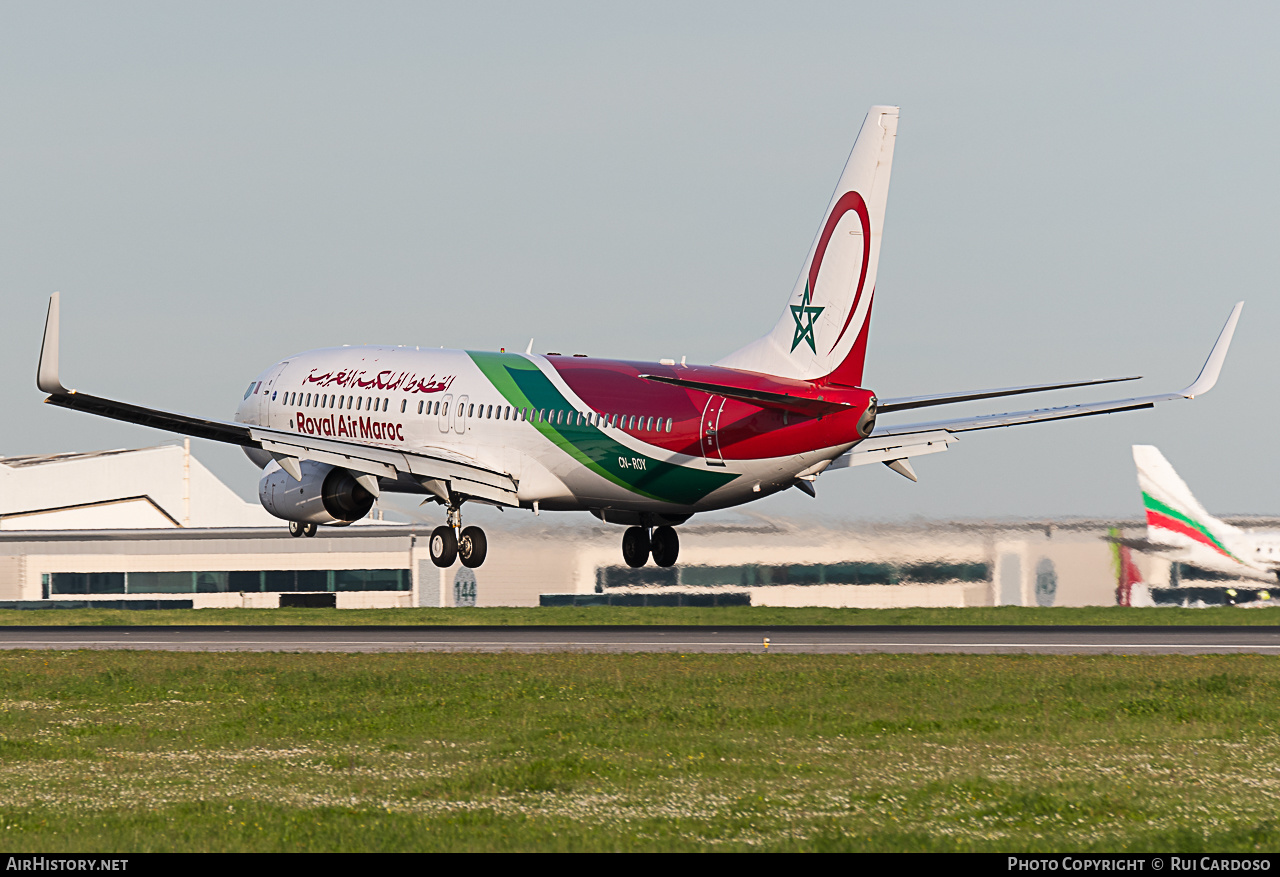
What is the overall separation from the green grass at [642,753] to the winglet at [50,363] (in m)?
7.31

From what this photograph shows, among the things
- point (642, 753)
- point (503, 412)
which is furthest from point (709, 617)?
point (642, 753)

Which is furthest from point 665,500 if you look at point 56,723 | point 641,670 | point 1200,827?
point 1200,827

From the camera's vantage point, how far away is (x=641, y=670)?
37844 mm

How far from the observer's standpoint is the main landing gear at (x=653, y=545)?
55.8m

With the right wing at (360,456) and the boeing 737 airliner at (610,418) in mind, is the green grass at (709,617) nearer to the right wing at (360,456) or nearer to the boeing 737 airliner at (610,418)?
the boeing 737 airliner at (610,418)

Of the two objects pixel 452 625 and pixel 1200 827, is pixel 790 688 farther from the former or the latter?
pixel 452 625

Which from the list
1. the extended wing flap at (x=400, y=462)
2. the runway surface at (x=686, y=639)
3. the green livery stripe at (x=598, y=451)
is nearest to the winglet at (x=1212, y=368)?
the runway surface at (x=686, y=639)

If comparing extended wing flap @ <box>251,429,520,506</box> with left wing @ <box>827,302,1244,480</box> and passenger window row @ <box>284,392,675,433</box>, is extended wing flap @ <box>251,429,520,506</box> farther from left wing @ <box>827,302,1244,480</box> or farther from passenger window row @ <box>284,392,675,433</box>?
left wing @ <box>827,302,1244,480</box>

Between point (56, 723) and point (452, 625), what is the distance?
2984cm

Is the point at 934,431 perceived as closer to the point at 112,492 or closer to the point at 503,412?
the point at 503,412

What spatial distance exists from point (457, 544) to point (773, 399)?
15.4 meters

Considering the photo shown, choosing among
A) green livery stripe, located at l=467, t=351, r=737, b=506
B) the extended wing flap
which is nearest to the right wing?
the extended wing flap

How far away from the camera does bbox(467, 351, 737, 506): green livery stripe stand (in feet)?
153
